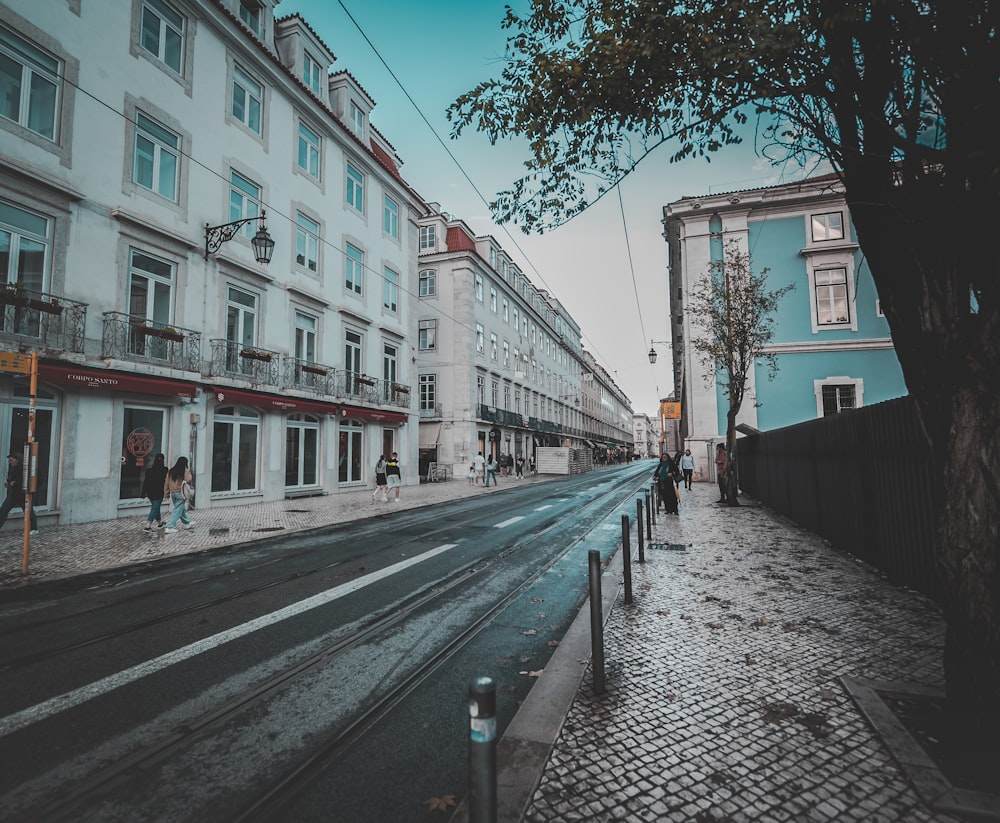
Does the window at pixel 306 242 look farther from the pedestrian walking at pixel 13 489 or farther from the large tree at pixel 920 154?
the large tree at pixel 920 154

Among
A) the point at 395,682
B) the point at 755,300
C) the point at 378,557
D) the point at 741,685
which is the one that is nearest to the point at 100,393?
the point at 378,557

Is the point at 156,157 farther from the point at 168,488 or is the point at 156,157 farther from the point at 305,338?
the point at 168,488

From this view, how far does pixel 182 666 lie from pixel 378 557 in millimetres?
4399

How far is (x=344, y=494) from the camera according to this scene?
21.0 m

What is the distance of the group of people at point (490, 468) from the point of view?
27.8m

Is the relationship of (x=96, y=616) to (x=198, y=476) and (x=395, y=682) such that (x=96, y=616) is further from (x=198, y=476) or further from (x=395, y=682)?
(x=198, y=476)

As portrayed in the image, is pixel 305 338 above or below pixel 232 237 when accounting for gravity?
below

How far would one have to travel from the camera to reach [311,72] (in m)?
21.2

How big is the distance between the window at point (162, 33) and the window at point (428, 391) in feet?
73.2

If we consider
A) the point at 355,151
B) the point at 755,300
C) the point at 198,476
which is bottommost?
the point at 198,476

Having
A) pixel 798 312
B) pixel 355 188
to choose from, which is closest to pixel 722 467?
pixel 798 312

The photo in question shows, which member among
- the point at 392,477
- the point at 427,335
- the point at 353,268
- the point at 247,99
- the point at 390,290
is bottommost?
the point at 392,477

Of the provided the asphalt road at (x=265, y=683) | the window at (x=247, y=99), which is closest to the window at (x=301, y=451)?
the window at (x=247, y=99)

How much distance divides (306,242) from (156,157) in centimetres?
601
